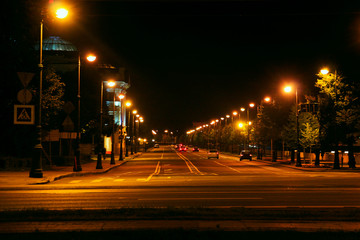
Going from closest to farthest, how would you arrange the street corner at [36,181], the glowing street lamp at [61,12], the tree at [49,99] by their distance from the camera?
1. the glowing street lamp at [61,12]
2. the street corner at [36,181]
3. the tree at [49,99]

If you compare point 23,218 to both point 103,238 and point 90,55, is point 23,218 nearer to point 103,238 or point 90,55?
point 103,238

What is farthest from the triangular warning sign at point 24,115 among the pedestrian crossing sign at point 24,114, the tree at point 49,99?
the tree at point 49,99

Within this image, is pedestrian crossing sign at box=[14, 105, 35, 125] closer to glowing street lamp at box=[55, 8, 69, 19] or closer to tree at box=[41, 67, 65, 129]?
glowing street lamp at box=[55, 8, 69, 19]

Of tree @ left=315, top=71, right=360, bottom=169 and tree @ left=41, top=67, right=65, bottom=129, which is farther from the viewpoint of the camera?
tree @ left=315, top=71, right=360, bottom=169

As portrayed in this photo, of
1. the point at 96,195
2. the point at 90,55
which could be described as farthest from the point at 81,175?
the point at 96,195

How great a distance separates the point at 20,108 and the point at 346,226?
19.2m

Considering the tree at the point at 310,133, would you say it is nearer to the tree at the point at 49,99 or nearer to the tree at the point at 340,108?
the tree at the point at 340,108

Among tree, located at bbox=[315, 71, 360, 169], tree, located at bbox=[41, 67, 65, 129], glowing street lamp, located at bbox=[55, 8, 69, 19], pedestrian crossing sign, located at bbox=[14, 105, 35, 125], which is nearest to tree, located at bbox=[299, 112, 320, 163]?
tree, located at bbox=[315, 71, 360, 169]

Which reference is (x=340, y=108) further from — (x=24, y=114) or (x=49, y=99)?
(x=24, y=114)

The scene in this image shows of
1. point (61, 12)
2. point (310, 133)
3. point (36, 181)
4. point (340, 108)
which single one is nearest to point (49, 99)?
point (36, 181)

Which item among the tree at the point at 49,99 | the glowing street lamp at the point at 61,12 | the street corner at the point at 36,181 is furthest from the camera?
the tree at the point at 49,99

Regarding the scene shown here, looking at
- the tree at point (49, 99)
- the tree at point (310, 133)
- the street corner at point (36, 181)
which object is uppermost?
the tree at point (49, 99)

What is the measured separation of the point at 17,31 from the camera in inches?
467

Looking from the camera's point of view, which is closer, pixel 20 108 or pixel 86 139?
pixel 20 108
